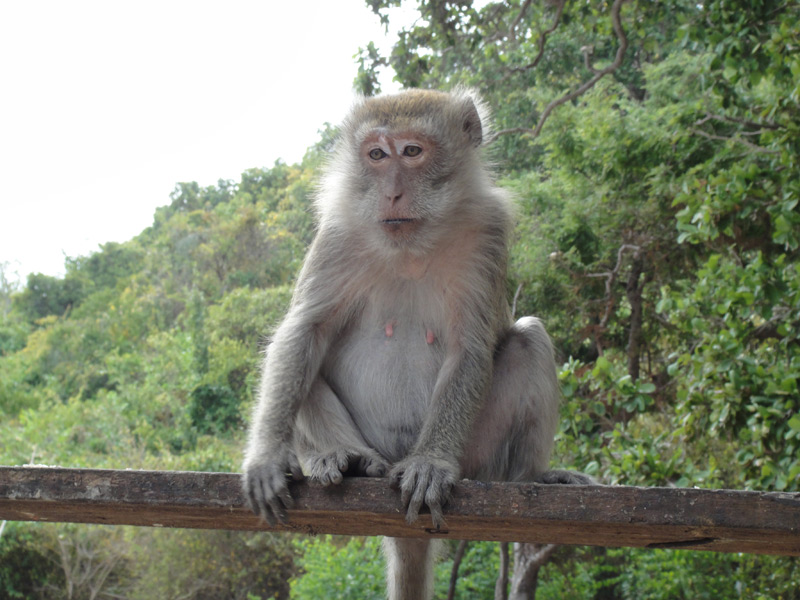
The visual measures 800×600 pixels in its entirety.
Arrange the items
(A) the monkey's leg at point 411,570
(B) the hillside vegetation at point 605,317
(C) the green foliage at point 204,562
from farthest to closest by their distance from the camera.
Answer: (C) the green foliage at point 204,562, (B) the hillside vegetation at point 605,317, (A) the monkey's leg at point 411,570

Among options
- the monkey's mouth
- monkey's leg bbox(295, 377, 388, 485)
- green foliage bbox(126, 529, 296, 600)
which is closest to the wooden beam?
monkey's leg bbox(295, 377, 388, 485)

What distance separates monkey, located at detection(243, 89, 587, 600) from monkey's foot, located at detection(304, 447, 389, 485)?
74 millimetres

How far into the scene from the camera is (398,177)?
117 inches

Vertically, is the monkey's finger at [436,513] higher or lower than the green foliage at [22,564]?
higher

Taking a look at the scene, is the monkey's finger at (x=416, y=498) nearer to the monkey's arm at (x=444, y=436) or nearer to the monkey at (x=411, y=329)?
the monkey's arm at (x=444, y=436)

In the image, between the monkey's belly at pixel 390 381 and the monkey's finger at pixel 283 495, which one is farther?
the monkey's belly at pixel 390 381

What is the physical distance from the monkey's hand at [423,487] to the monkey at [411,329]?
39cm

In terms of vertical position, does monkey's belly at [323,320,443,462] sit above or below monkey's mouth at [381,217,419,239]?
below

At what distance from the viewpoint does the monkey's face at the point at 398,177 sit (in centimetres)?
293

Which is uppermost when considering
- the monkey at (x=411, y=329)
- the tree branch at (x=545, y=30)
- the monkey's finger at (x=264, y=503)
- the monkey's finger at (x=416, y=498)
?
the tree branch at (x=545, y=30)

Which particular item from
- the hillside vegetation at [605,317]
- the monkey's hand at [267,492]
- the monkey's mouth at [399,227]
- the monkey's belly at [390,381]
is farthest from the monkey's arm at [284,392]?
the hillside vegetation at [605,317]

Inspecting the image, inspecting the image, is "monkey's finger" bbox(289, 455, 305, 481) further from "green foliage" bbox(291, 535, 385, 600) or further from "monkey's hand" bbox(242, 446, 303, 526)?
"green foliage" bbox(291, 535, 385, 600)

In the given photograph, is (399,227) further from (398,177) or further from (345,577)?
(345,577)

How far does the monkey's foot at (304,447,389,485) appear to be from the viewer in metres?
2.39
